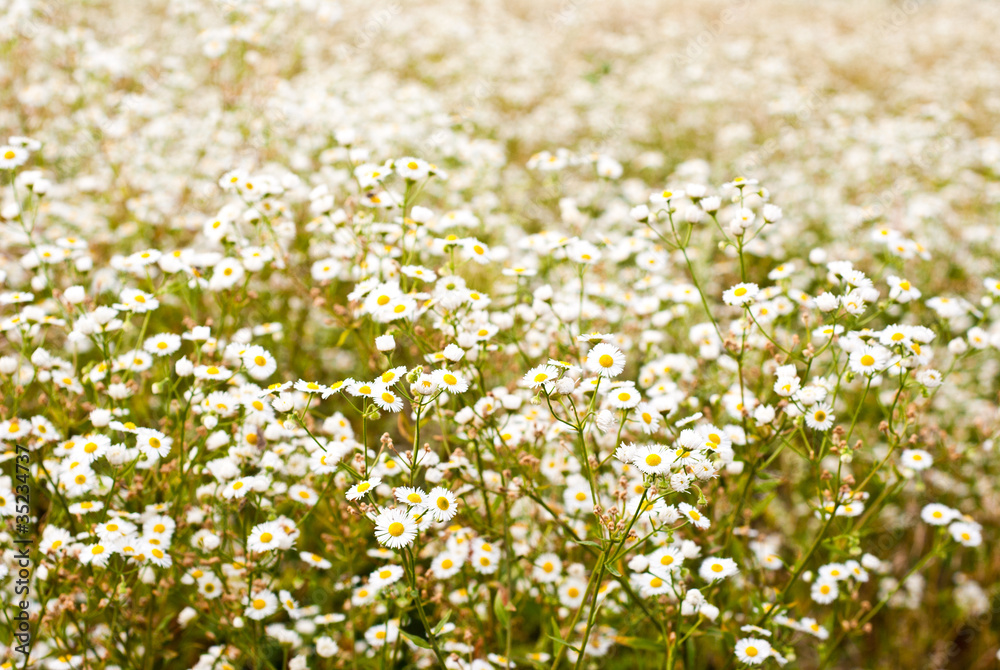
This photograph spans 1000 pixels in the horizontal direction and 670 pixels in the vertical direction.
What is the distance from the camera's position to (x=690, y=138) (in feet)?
22.6

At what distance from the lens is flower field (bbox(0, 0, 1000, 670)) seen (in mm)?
2109

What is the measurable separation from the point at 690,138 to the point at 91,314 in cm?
583

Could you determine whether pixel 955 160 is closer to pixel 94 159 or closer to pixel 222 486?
pixel 222 486

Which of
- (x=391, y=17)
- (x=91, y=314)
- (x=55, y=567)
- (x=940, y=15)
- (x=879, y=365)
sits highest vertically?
(x=940, y=15)

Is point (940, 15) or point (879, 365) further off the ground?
point (940, 15)

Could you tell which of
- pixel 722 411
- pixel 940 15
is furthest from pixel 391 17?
pixel 940 15

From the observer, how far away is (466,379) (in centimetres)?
212

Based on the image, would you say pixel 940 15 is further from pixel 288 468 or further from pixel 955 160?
pixel 288 468

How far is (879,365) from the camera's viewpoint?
1989 mm

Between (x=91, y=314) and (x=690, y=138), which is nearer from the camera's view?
(x=91, y=314)

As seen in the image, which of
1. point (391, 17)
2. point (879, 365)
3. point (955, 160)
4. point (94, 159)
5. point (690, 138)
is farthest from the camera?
point (391, 17)

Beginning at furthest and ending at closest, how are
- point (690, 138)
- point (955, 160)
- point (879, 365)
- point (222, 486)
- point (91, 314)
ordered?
point (690, 138), point (955, 160), point (91, 314), point (222, 486), point (879, 365)

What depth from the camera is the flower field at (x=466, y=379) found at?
2.11 metres

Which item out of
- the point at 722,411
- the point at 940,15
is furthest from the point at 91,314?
the point at 940,15
